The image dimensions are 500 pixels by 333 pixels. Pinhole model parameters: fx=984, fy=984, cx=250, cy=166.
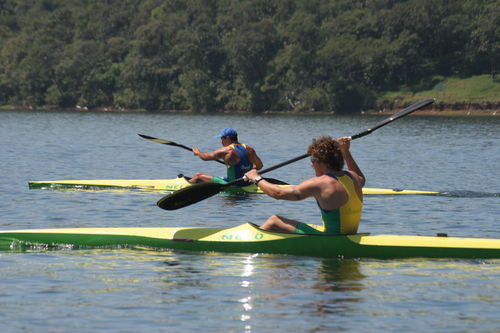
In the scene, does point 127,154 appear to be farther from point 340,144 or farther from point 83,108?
point 83,108

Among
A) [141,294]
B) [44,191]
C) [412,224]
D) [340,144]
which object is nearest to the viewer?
[141,294]

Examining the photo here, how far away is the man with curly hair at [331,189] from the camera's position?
12.9 meters

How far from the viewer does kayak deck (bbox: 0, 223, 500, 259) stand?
13656 mm

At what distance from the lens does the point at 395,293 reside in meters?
11.9

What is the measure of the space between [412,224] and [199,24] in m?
121

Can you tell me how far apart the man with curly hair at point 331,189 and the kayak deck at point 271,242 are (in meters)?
0.27

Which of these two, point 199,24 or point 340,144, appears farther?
A: point 199,24

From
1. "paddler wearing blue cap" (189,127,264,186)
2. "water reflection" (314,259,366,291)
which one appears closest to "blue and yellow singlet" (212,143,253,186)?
"paddler wearing blue cap" (189,127,264,186)

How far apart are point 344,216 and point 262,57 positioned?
375 feet

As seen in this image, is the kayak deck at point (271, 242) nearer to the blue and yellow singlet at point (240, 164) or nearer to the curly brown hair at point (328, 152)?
the curly brown hair at point (328, 152)

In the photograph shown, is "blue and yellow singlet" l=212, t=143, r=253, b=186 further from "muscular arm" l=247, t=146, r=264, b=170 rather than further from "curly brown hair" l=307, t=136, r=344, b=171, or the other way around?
"curly brown hair" l=307, t=136, r=344, b=171

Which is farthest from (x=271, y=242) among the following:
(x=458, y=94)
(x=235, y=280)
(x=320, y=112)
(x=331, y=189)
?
(x=320, y=112)

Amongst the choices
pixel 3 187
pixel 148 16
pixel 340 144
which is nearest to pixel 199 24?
pixel 148 16

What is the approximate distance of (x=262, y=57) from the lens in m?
127
